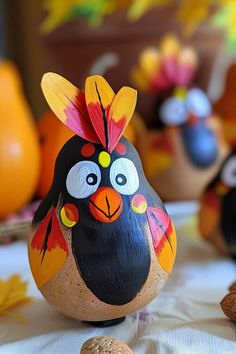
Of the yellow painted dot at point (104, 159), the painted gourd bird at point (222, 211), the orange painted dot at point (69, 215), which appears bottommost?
the painted gourd bird at point (222, 211)

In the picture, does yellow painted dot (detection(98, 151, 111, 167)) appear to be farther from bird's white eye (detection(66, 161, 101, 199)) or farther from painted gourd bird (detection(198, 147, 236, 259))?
painted gourd bird (detection(198, 147, 236, 259))

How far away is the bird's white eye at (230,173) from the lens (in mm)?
615

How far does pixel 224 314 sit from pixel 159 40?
0.63m

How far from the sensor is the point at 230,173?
62 centimetres

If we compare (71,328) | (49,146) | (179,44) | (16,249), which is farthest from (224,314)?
(179,44)

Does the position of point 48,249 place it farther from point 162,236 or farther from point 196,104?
point 196,104

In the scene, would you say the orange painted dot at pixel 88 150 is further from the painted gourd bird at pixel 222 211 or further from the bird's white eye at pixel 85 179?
the painted gourd bird at pixel 222 211

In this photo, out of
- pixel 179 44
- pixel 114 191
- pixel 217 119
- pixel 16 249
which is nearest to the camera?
pixel 114 191

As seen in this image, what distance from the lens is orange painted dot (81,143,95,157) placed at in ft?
1.35

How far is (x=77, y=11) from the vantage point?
1.00 m

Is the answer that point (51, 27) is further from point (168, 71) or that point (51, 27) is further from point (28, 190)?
point (28, 190)

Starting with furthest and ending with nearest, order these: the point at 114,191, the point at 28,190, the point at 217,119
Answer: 1. the point at 217,119
2. the point at 28,190
3. the point at 114,191

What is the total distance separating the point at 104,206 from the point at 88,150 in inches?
1.6

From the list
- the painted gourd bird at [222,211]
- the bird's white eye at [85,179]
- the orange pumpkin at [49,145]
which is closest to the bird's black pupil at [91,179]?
the bird's white eye at [85,179]
